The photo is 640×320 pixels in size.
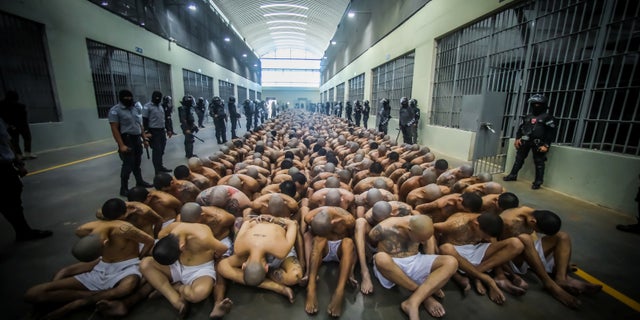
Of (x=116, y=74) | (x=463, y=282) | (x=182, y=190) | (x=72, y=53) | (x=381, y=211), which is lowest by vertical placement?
(x=463, y=282)

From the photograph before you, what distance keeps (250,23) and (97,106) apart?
74.0 ft

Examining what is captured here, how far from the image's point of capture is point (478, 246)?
2.68 m

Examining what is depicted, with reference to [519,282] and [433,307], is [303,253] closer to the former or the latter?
[433,307]

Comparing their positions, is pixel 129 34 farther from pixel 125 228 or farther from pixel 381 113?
pixel 125 228

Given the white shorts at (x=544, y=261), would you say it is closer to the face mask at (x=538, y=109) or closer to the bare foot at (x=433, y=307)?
the bare foot at (x=433, y=307)

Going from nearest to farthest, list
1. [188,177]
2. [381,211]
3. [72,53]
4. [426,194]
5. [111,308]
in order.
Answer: [111,308]
[381,211]
[426,194]
[188,177]
[72,53]

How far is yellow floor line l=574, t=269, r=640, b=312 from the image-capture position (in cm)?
235

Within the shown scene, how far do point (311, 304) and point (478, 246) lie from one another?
5.65 ft

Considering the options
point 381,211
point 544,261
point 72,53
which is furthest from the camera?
point 72,53

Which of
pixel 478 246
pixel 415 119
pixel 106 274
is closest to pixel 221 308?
pixel 106 274

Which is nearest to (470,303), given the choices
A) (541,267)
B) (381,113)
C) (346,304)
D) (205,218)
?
(541,267)

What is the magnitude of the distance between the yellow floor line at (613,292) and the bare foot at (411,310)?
1.86m

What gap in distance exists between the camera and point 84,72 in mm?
9508

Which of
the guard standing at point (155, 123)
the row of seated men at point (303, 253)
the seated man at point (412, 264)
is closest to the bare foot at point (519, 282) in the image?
the row of seated men at point (303, 253)
